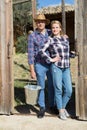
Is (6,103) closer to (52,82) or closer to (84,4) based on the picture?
(52,82)

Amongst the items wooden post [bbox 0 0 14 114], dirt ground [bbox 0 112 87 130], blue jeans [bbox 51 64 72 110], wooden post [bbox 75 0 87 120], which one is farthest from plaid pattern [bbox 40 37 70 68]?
dirt ground [bbox 0 112 87 130]

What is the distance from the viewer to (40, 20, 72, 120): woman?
7504 millimetres

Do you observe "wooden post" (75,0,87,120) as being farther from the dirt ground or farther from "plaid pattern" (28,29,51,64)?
"plaid pattern" (28,29,51,64)

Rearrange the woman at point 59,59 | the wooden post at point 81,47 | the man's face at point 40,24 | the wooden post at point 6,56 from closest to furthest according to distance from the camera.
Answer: the wooden post at point 81,47
the woman at point 59,59
the man's face at point 40,24
the wooden post at point 6,56

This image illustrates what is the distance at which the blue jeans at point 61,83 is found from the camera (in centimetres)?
756

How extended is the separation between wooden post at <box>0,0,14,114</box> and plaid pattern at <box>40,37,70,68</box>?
68cm

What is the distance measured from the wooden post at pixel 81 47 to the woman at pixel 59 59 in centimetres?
22

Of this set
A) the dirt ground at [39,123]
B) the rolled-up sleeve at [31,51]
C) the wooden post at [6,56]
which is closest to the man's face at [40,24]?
the rolled-up sleeve at [31,51]

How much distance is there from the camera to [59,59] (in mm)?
7512

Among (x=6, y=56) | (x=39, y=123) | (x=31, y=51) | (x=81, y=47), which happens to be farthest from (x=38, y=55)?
(x=39, y=123)

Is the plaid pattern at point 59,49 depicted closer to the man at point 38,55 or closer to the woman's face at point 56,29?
the woman's face at point 56,29

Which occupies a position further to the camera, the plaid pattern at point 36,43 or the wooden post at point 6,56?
the wooden post at point 6,56

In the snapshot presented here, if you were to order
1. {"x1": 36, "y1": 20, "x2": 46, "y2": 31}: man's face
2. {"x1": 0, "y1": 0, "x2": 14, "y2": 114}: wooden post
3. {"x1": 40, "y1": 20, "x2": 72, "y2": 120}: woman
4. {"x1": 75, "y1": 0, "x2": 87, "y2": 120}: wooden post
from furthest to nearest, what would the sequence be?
1. {"x1": 0, "y1": 0, "x2": 14, "y2": 114}: wooden post
2. {"x1": 36, "y1": 20, "x2": 46, "y2": 31}: man's face
3. {"x1": 40, "y1": 20, "x2": 72, "y2": 120}: woman
4. {"x1": 75, "y1": 0, "x2": 87, "y2": 120}: wooden post

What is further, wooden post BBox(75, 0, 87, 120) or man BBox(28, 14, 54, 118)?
man BBox(28, 14, 54, 118)
